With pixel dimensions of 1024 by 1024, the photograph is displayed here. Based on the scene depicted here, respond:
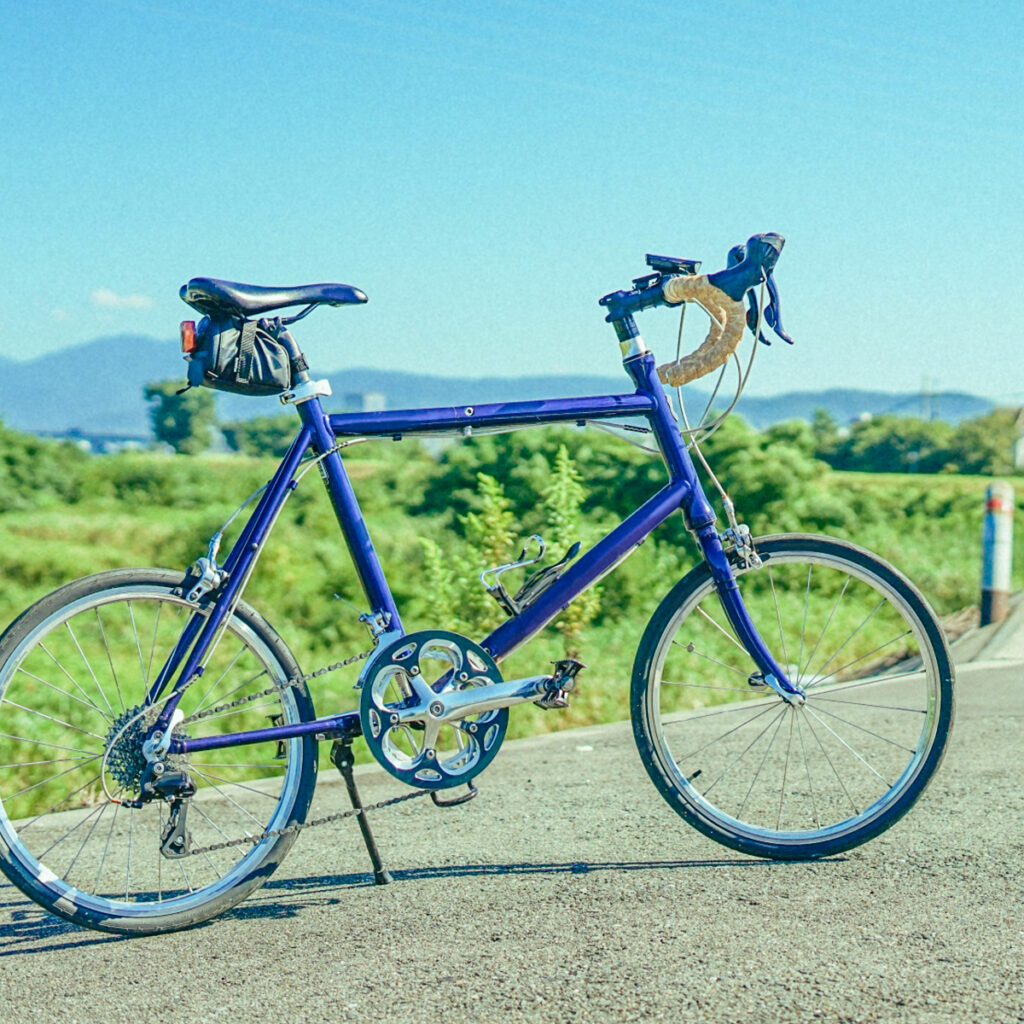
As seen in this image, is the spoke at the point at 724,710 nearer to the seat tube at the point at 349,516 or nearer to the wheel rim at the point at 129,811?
the seat tube at the point at 349,516

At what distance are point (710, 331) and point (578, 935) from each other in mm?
1667

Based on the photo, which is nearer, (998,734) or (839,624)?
(998,734)

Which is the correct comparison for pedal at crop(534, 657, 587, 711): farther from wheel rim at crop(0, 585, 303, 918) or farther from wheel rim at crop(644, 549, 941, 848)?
wheel rim at crop(0, 585, 303, 918)

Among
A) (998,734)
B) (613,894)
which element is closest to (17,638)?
(613,894)

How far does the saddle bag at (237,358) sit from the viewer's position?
299 centimetres

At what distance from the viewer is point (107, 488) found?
733 inches

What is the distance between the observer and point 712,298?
326 centimetres

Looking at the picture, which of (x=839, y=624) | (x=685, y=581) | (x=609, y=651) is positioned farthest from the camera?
(x=839, y=624)

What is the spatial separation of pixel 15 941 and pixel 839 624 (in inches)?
354

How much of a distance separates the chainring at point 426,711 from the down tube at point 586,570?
10 centimetres

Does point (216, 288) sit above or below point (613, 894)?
above

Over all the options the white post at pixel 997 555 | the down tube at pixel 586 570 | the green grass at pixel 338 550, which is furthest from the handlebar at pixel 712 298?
the white post at pixel 997 555

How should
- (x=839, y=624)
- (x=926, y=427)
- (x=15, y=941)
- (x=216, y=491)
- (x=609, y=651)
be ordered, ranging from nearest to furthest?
(x=15, y=941), (x=609, y=651), (x=839, y=624), (x=926, y=427), (x=216, y=491)

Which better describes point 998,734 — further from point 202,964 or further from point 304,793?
point 202,964
